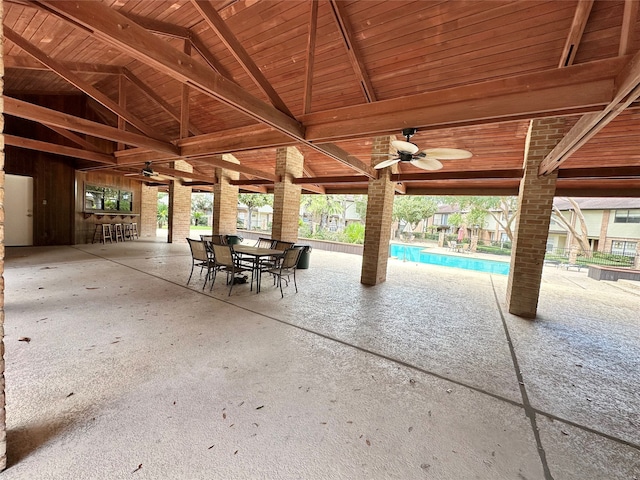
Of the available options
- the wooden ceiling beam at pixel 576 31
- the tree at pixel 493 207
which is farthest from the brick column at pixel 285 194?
the tree at pixel 493 207

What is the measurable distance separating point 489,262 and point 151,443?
1488cm

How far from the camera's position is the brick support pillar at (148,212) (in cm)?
1274

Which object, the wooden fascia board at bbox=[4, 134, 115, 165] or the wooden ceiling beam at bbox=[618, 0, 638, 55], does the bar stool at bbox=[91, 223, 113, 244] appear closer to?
the wooden fascia board at bbox=[4, 134, 115, 165]

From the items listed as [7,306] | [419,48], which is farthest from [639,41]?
[7,306]

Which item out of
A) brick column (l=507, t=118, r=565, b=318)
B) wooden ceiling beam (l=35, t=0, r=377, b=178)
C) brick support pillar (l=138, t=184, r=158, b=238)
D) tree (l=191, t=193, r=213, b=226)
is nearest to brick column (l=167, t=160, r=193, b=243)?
brick support pillar (l=138, t=184, r=158, b=238)

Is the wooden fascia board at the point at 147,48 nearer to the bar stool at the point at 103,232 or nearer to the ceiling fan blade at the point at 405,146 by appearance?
the ceiling fan blade at the point at 405,146

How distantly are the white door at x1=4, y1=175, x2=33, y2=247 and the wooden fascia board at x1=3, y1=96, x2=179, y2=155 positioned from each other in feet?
17.1

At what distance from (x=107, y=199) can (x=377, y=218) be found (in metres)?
11.2

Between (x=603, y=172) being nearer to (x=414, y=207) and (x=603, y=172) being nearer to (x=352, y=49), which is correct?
(x=352, y=49)

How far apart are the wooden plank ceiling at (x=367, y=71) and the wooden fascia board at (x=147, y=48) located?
0.01m

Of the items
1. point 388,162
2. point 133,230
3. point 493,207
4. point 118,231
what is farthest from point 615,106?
point 493,207

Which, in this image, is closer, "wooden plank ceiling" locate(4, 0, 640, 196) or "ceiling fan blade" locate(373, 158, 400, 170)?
"wooden plank ceiling" locate(4, 0, 640, 196)

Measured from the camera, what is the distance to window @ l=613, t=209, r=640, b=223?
15219 mm

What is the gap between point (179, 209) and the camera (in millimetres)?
11344
